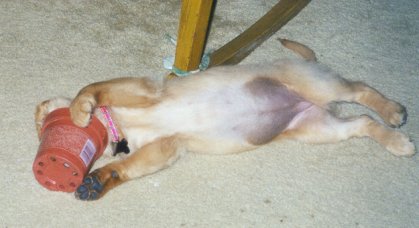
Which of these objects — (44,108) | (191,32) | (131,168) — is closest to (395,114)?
(191,32)

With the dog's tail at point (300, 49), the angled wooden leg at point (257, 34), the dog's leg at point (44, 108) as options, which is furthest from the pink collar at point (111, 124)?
the dog's tail at point (300, 49)

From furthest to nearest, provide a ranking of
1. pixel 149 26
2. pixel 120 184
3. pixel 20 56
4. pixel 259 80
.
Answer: pixel 149 26 → pixel 20 56 → pixel 259 80 → pixel 120 184

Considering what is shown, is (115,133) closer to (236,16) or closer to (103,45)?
(103,45)

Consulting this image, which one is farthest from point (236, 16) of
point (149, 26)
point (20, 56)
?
point (20, 56)

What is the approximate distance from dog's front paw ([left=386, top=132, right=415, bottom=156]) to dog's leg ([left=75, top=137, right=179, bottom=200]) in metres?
0.69

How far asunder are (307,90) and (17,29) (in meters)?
1.09

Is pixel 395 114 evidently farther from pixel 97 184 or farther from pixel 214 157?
pixel 97 184

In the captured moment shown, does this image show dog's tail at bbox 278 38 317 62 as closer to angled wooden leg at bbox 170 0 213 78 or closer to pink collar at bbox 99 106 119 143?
angled wooden leg at bbox 170 0 213 78

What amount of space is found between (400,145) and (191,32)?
762 millimetres

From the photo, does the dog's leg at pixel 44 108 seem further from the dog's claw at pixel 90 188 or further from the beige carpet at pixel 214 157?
the dog's claw at pixel 90 188

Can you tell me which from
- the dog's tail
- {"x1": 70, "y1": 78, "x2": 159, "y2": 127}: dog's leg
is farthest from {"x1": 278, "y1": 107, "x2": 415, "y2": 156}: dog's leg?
{"x1": 70, "y1": 78, "x2": 159, "y2": 127}: dog's leg

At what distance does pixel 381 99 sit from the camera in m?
1.65

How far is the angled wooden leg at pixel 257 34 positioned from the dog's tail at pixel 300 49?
0.29 ft

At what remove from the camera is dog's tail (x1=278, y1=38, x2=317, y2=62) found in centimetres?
179
